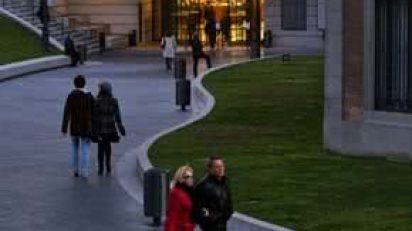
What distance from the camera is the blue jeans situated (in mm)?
21016

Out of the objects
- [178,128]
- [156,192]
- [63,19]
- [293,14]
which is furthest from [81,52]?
[156,192]

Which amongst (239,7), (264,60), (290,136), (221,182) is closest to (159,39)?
(239,7)

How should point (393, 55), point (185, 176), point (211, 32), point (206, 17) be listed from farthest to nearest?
point (206, 17) → point (211, 32) → point (393, 55) → point (185, 176)

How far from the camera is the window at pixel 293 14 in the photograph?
63.0m

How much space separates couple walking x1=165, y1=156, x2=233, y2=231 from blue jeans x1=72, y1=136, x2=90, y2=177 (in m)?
8.86

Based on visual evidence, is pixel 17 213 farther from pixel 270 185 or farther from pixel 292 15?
pixel 292 15

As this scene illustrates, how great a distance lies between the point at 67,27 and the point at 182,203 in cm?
4988

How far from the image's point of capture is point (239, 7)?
228ft

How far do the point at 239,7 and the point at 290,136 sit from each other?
45584 millimetres

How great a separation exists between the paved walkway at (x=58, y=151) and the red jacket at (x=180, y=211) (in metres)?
4.44

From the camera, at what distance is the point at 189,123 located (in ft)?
89.6

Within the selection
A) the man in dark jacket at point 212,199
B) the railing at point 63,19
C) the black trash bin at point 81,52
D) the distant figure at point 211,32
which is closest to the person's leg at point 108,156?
the man in dark jacket at point 212,199

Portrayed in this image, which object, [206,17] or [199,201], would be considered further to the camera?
[206,17]

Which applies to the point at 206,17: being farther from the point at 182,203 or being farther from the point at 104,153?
the point at 182,203
